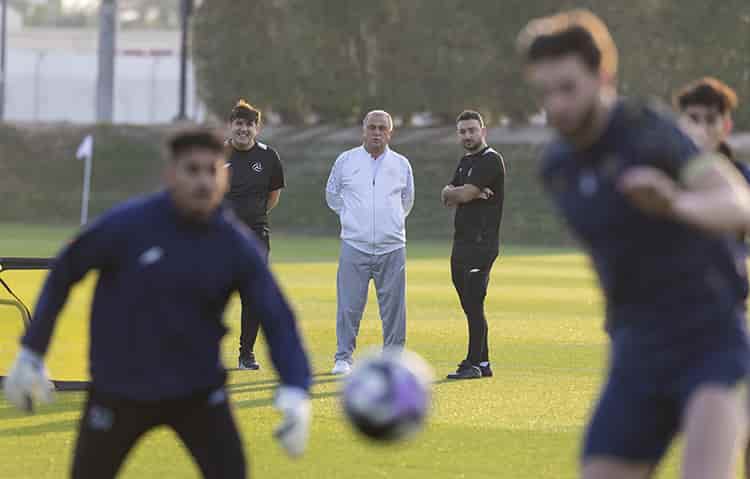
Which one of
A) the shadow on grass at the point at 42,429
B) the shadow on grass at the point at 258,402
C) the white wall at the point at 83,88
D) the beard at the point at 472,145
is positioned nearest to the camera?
the shadow on grass at the point at 42,429

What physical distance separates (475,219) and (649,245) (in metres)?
8.47

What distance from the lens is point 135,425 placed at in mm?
6340

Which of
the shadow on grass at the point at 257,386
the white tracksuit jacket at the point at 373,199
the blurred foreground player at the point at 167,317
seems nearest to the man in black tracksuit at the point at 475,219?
the white tracksuit jacket at the point at 373,199

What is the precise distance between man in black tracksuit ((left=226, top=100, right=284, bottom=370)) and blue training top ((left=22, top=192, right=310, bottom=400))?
787 cm

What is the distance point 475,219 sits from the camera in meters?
14.1

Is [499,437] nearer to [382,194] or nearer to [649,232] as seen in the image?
[382,194]

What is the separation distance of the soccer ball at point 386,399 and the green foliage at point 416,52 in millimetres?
43545

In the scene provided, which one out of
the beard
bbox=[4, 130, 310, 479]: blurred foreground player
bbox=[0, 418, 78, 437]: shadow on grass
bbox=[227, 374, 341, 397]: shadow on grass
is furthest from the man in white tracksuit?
bbox=[4, 130, 310, 479]: blurred foreground player

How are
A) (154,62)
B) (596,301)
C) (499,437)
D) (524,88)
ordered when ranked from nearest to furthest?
(499,437), (596,301), (524,88), (154,62)

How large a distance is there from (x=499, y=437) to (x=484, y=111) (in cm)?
4249

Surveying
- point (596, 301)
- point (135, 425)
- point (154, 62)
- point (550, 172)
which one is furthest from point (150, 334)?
point (154, 62)

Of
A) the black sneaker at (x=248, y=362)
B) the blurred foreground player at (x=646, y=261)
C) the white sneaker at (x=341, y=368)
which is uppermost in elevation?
the blurred foreground player at (x=646, y=261)

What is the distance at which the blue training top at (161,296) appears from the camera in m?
6.26

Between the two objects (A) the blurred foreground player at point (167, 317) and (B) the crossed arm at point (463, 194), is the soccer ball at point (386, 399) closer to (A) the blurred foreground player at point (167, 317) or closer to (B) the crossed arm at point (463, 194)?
(A) the blurred foreground player at point (167, 317)
